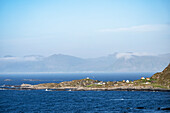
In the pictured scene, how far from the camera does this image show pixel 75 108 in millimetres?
101312

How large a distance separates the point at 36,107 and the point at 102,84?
86.4m

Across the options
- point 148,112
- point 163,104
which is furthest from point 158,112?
point 163,104

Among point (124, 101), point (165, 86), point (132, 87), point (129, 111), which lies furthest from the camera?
point (132, 87)

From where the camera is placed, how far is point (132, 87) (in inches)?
6511

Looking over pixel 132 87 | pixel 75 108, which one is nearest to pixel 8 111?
pixel 75 108

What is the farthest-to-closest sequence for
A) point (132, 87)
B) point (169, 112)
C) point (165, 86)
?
point (132, 87), point (165, 86), point (169, 112)

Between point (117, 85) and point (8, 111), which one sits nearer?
point (8, 111)

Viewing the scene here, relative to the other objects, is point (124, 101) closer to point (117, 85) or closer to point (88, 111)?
point (88, 111)

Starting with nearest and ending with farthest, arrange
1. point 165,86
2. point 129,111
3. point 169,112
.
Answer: point 169,112 < point 129,111 < point 165,86

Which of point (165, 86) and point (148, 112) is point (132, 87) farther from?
point (148, 112)

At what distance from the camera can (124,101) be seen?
381ft

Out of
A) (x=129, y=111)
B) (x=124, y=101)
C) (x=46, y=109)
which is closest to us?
(x=129, y=111)

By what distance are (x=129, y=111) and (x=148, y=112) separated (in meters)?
6.40

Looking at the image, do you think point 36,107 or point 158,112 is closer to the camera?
point 158,112
